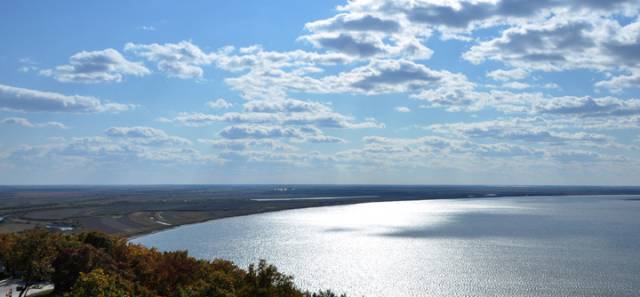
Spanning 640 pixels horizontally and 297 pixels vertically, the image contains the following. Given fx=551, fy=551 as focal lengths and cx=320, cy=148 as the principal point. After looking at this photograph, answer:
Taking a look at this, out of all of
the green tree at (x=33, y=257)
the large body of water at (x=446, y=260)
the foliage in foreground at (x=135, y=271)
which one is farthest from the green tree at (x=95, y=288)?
the large body of water at (x=446, y=260)

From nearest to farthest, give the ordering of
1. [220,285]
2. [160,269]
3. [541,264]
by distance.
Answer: [220,285] → [160,269] → [541,264]

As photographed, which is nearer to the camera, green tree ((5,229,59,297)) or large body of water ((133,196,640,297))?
green tree ((5,229,59,297))

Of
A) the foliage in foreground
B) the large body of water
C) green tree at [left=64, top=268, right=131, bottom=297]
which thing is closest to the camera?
green tree at [left=64, top=268, right=131, bottom=297]

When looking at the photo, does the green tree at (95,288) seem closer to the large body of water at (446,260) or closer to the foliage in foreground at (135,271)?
the foliage in foreground at (135,271)

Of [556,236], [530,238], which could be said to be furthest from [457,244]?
[556,236]

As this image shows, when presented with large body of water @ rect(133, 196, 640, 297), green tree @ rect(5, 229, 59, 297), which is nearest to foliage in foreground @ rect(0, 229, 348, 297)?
green tree @ rect(5, 229, 59, 297)

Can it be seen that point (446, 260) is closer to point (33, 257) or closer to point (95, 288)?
point (33, 257)

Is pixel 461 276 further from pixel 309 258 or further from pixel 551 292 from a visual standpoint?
pixel 309 258

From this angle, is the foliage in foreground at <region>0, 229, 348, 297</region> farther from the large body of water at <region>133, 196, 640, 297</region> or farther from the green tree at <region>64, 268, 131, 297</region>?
the large body of water at <region>133, 196, 640, 297</region>

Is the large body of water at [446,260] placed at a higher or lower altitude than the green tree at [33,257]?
lower
